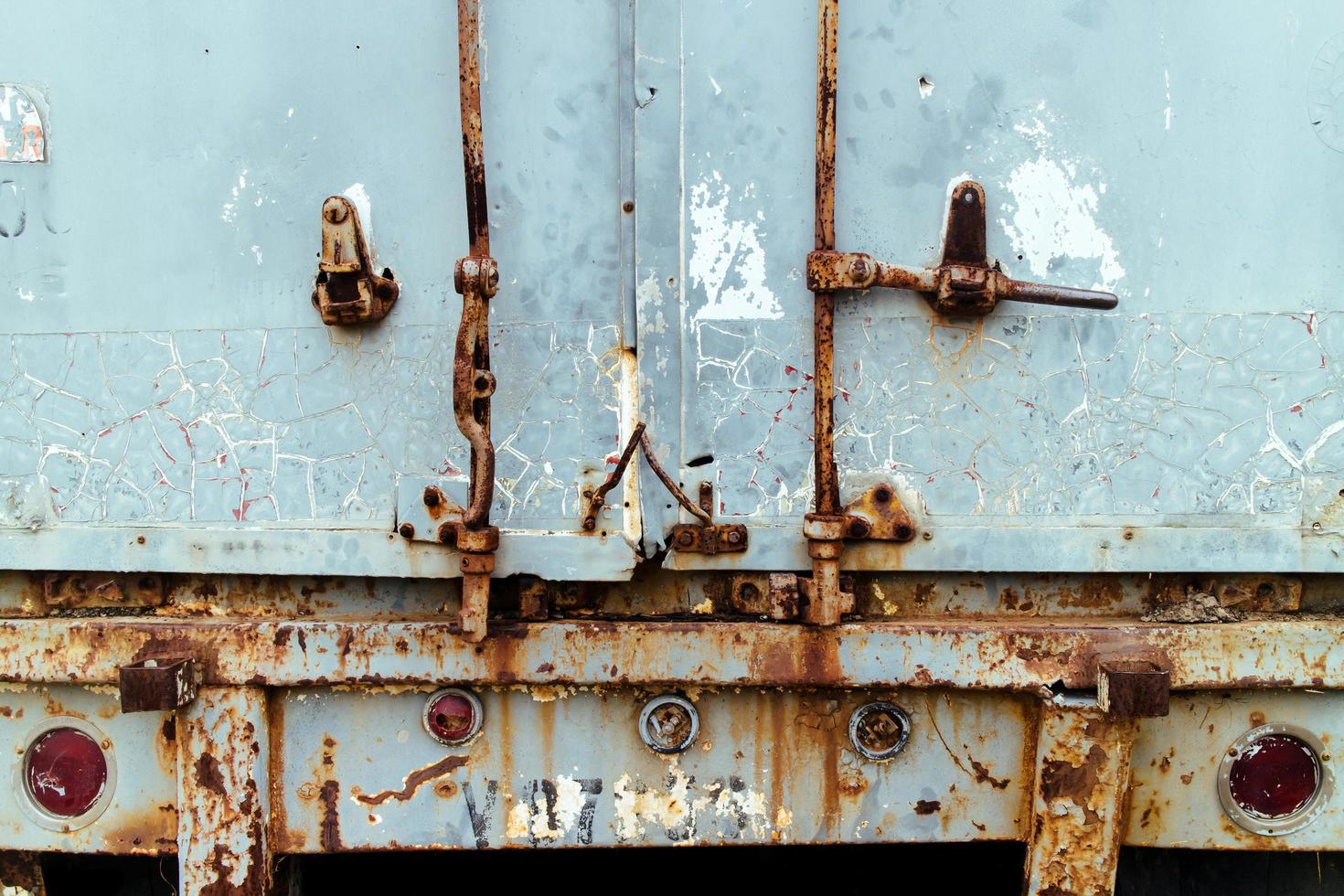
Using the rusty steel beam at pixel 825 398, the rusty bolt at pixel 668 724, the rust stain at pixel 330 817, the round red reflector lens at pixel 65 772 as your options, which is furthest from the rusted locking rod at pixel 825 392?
the round red reflector lens at pixel 65 772

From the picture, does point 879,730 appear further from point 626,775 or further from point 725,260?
point 725,260

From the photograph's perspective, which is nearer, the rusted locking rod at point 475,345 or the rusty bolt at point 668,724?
the rusted locking rod at point 475,345

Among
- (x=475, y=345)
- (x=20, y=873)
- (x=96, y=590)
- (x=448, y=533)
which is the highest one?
(x=475, y=345)

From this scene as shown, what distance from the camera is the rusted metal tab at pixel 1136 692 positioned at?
64.0 inches

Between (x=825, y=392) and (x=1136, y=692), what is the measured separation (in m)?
0.65

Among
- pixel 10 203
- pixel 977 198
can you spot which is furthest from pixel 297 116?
pixel 977 198

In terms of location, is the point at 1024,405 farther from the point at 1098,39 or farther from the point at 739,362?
the point at 1098,39

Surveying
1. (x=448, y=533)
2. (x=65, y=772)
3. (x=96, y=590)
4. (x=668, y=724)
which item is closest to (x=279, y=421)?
(x=448, y=533)

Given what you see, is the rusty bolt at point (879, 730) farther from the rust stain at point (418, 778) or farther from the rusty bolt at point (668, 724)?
the rust stain at point (418, 778)

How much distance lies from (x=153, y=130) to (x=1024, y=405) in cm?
152

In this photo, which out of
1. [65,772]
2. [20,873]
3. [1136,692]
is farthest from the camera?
[20,873]

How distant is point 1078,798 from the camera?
5.67 feet

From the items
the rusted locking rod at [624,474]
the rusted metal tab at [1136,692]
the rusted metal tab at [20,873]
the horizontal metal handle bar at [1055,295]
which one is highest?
the horizontal metal handle bar at [1055,295]

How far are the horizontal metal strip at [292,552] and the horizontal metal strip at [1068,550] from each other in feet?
0.52
